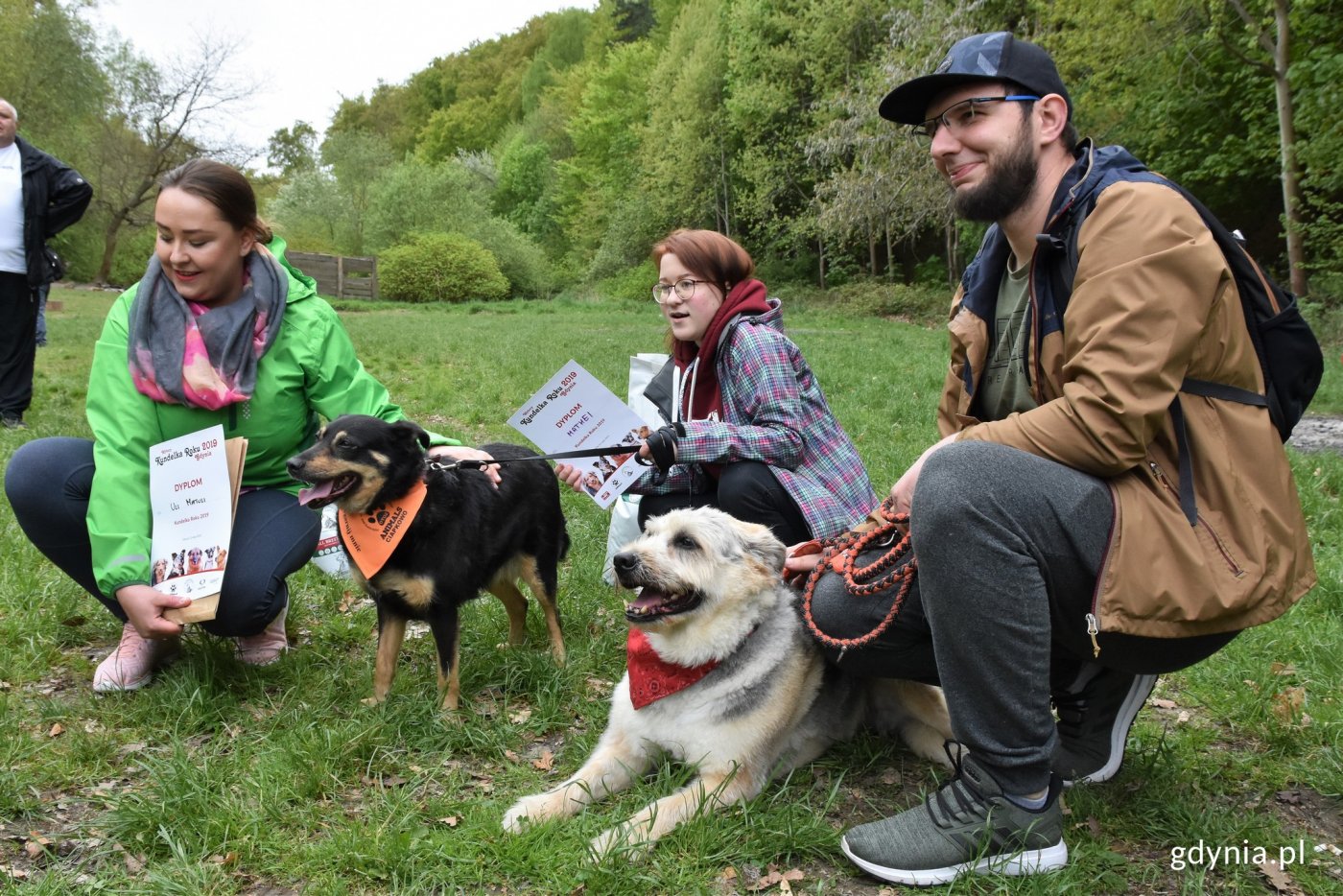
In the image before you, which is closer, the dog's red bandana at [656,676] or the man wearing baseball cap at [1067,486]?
the man wearing baseball cap at [1067,486]

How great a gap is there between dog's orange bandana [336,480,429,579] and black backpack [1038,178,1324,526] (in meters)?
2.65

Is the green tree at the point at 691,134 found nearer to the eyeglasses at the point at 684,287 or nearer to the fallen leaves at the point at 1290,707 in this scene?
the eyeglasses at the point at 684,287

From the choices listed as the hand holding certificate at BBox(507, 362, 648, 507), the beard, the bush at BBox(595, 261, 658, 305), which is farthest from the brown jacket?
the bush at BBox(595, 261, 658, 305)

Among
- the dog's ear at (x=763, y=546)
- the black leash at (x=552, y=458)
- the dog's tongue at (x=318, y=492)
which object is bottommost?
the dog's ear at (x=763, y=546)

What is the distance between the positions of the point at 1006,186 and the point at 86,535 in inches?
144

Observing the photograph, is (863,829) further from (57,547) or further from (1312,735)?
(57,547)

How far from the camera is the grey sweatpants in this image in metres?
2.24

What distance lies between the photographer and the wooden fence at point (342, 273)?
34469 millimetres

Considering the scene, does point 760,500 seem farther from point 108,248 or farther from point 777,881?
point 108,248

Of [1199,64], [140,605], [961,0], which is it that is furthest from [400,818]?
[961,0]

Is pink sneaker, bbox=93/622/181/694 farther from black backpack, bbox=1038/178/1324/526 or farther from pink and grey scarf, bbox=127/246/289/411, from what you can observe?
black backpack, bbox=1038/178/1324/526

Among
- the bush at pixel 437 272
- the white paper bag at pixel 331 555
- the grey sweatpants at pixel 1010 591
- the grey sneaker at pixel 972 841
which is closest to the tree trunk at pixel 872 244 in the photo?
the bush at pixel 437 272

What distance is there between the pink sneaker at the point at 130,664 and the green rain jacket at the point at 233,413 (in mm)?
334

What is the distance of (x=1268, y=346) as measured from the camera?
2.30 metres
